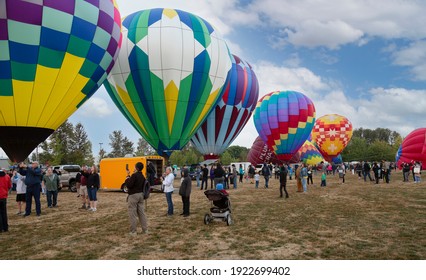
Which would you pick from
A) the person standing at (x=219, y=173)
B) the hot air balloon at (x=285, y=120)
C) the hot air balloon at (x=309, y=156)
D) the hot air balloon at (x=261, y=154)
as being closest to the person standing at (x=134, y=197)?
the person standing at (x=219, y=173)

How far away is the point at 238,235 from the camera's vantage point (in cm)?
766

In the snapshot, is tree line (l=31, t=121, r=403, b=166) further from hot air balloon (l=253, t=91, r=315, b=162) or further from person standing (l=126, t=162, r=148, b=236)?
person standing (l=126, t=162, r=148, b=236)

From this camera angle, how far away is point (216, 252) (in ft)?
20.7

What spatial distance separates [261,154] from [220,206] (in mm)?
42568

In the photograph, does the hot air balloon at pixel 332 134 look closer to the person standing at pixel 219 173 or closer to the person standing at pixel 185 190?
the person standing at pixel 219 173

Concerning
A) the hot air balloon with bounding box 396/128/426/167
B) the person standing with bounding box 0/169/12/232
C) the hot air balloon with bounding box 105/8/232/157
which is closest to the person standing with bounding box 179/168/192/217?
the person standing with bounding box 0/169/12/232

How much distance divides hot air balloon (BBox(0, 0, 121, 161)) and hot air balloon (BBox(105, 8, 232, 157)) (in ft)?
20.2

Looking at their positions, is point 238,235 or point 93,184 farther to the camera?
point 93,184

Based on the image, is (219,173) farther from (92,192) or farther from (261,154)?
(261,154)

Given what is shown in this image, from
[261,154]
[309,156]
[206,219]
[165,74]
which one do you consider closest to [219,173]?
[206,219]

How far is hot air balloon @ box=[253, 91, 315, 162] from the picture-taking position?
3509 cm

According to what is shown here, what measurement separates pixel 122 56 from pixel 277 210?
14817 mm

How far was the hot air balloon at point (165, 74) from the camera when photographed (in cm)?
2061

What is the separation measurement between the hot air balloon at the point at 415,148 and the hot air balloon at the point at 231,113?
1544cm
